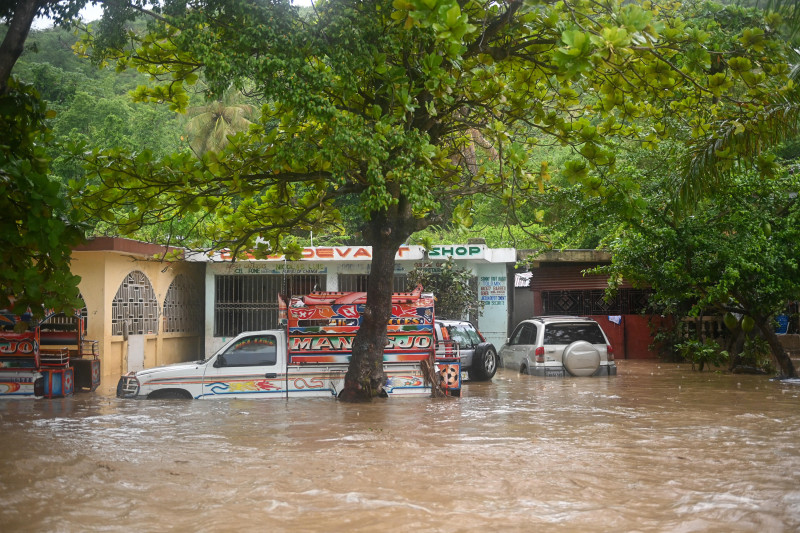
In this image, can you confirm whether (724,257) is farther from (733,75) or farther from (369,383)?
(369,383)

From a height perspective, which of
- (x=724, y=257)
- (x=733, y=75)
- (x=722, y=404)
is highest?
(x=733, y=75)

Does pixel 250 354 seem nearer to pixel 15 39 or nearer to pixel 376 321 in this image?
pixel 376 321

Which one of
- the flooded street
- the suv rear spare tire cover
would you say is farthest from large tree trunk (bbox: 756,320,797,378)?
the suv rear spare tire cover

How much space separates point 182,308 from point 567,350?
11.9 metres

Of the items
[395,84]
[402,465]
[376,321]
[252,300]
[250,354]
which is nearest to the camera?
[402,465]

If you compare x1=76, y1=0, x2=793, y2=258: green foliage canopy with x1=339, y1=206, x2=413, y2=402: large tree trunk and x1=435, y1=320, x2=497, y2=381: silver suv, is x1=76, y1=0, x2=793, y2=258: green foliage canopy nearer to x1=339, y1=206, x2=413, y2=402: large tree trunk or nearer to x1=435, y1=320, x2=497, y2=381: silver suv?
x1=339, y1=206, x2=413, y2=402: large tree trunk

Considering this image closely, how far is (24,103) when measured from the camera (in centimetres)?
571

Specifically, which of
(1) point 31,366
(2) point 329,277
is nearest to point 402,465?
(1) point 31,366

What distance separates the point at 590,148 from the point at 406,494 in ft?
14.8

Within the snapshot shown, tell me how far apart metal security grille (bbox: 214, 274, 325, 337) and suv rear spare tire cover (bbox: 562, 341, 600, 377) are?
28.3 ft

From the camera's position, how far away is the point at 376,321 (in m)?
11.6

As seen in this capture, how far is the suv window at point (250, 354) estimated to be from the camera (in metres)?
11.8

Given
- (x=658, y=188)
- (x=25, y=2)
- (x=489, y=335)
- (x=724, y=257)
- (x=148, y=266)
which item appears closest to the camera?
(x=25, y=2)

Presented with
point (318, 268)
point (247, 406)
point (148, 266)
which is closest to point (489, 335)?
point (318, 268)
